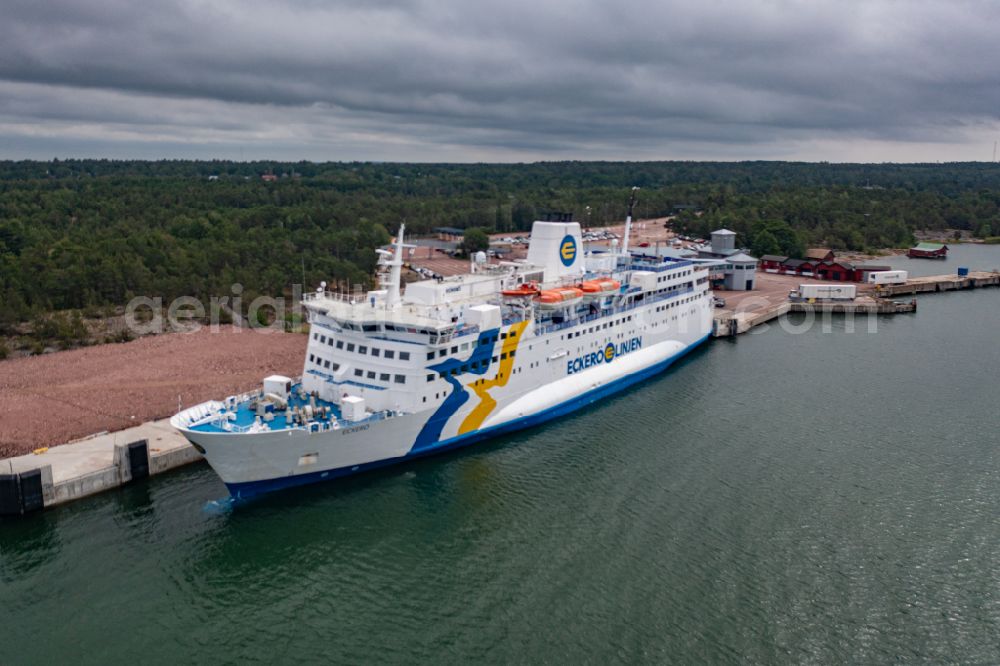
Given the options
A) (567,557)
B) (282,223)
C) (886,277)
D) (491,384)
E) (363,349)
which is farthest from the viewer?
(282,223)

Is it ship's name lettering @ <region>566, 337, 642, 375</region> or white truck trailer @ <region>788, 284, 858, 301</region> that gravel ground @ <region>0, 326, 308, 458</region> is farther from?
white truck trailer @ <region>788, 284, 858, 301</region>

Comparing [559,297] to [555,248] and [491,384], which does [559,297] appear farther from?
[491,384]

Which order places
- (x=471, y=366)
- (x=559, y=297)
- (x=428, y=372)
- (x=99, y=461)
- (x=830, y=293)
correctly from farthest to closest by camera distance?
(x=830, y=293), (x=559, y=297), (x=471, y=366), (x=428, y=372), (x=99, y=461)

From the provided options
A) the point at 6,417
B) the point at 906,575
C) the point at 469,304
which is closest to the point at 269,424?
the point at 469,304

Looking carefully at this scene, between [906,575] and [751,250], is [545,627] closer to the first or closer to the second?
[906,575]

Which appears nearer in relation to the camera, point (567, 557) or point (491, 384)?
point (567, 557)

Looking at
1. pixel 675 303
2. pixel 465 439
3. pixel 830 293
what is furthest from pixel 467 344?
pixel 830 293

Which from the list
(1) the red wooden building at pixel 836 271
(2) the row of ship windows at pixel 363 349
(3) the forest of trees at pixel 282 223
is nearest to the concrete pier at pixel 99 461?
(2) the row of ship windows at pixel 363 349
